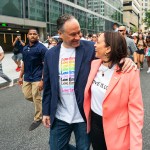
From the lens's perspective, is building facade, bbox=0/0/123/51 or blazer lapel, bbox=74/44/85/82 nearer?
blazer lapel, bbox=74/44/85/82

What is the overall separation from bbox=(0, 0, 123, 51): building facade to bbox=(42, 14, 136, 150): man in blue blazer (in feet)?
81.7

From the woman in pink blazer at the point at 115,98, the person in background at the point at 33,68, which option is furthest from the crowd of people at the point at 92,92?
the person in background at the point at 33,68

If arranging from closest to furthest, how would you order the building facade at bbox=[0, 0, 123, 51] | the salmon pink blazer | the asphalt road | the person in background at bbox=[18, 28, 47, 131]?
1. the salmon pink blazer
2. the asphalt road
3. the person in background at bbox=[18, 28, 47, 131]
4. the building facade at bbox=[0, 0, 123, 51]

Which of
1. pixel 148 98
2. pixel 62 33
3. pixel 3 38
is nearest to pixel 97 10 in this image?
pixel 3 38

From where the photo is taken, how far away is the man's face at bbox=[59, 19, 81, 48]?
2.72 m

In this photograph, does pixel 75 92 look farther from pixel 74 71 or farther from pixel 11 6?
pixel 11 6

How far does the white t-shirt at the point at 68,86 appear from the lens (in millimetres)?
2738

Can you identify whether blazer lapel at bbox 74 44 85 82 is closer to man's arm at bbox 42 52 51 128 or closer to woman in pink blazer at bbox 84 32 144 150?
woman in pink blazer at bbox 84 32 144 150

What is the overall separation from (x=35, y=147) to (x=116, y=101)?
2358mm

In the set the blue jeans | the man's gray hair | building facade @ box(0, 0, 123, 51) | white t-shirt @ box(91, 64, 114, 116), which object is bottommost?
the blue jeans

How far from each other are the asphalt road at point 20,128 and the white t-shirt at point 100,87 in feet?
6.47

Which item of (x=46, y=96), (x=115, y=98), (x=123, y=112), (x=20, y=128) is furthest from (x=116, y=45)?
(x=20, y=128)

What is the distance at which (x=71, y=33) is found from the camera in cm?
272

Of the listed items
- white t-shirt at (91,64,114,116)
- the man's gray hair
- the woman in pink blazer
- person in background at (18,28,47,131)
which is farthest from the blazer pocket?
person in background at (18,28,47,131)
